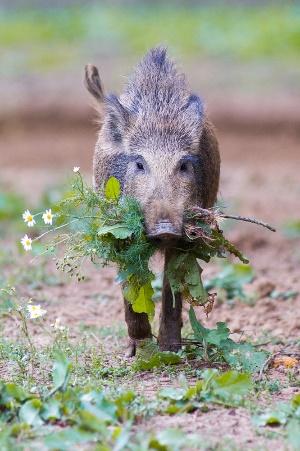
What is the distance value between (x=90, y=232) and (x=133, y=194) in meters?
0.36

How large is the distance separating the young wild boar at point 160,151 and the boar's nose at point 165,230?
0.12 m

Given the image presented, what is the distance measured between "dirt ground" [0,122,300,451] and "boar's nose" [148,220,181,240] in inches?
30.9

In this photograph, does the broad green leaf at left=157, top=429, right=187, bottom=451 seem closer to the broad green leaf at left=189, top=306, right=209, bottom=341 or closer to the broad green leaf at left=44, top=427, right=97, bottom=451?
the broad green leaf at left=44, top=427, right=97, bottom=451

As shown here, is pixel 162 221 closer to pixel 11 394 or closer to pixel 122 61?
pixel 11 394

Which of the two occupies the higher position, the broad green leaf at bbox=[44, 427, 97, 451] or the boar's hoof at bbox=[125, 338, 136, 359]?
the boar's hoof at bbox=[125, 338, 136, 359]

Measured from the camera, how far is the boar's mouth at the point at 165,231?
5.63 m

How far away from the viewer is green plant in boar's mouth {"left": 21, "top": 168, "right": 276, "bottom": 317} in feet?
19.3

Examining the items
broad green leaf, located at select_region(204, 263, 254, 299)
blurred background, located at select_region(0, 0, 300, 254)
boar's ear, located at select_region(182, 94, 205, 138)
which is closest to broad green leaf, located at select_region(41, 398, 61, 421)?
boar's ear, located at select_region(182, 94, 205, 138)

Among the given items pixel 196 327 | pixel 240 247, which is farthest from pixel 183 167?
pixel 240 247

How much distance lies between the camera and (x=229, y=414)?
512 centimetres

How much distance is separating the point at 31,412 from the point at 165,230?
1.23 metres

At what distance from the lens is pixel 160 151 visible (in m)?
6.32

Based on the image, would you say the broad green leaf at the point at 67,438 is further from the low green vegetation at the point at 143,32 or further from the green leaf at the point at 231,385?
the low green vegetation at the point at 143,32

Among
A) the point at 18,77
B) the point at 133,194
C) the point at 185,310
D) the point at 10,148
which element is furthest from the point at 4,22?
the point at 133,194
